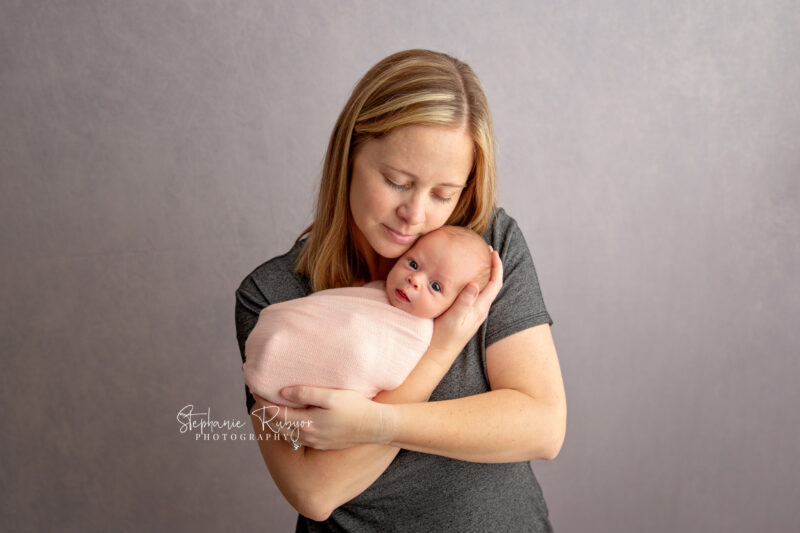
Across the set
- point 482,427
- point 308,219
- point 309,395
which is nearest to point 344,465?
point 309,395

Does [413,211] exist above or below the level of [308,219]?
above

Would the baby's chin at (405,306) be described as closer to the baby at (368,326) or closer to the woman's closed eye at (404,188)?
the baby at (368,326)

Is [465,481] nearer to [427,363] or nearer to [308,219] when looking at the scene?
[427,363]

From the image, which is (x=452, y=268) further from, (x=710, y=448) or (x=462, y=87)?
(x=710, y=448)

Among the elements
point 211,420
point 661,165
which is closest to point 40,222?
point 211,420

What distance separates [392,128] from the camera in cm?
128

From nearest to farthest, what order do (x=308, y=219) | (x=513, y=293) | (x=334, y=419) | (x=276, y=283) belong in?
(x=334, y=419), (x=513, y=293), (x=276, y=283), (x=308, y=219)

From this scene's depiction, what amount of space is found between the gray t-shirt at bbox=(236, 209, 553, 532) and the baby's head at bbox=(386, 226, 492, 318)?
10 cm

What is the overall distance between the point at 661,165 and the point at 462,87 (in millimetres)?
1292

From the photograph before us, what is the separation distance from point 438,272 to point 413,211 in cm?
13

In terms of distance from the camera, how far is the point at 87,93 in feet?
7.05

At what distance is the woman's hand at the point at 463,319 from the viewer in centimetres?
127
